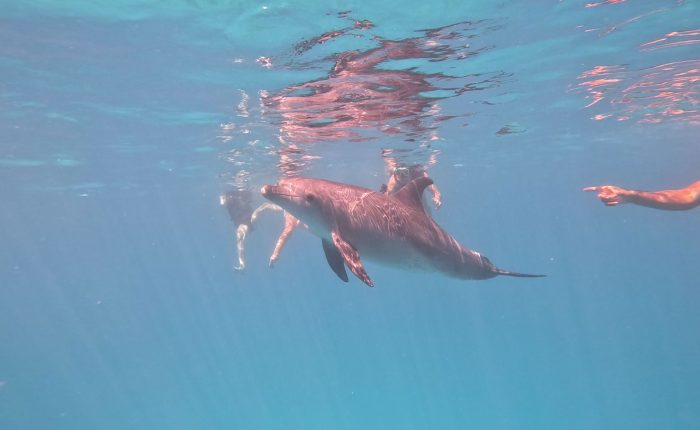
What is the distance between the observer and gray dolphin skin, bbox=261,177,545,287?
6461 mm

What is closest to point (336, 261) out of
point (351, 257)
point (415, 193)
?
point (351, 257)

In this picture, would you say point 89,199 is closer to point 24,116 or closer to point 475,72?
point 24,116

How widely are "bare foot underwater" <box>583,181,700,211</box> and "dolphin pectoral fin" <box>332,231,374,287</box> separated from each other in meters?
3.99

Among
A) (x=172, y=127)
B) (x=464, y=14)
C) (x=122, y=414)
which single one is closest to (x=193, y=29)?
(x=464, y=14)

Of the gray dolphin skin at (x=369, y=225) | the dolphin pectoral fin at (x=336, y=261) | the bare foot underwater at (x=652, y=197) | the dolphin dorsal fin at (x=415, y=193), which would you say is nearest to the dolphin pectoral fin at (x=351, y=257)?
the gray dolphin skin at (x=369, y=225)

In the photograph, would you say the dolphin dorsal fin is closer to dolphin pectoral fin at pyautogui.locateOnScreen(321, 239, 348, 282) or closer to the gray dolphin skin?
the gray dolphin skin

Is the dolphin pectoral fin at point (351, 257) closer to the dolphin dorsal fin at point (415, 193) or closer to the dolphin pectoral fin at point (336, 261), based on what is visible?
the dolphin pectoral fin at point (336, 261)

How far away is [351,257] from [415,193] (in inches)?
84.6

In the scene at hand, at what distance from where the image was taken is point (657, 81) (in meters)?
16.3

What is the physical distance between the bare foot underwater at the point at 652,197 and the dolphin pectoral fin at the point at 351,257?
3.99 m

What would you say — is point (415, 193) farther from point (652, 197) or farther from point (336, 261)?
point (652, 197)

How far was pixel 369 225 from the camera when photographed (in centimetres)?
661

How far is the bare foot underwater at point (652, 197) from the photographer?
24.4 feet

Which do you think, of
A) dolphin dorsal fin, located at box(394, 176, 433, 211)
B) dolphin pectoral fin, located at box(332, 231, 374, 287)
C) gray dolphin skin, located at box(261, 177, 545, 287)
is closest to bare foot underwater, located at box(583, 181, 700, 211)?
gray dolphin skin, located at box(261, 177, 545, 287)
